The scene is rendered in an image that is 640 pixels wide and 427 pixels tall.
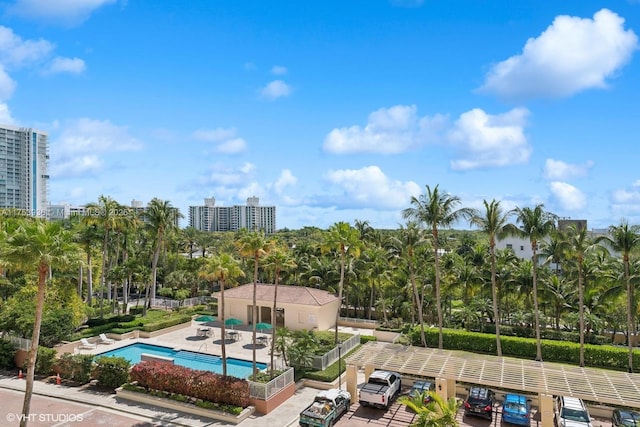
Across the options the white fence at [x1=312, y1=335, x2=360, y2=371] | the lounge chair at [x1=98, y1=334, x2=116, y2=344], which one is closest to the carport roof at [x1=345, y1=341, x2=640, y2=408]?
the white fence at [x1=312, y1=335, x2=360, y2=371]

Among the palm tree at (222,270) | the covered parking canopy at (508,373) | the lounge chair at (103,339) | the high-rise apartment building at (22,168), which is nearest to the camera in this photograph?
the covered parking canopy at (508,373)

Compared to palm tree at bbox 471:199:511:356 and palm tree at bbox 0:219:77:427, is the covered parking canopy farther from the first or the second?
palm tree at bbox 0:219:77:427

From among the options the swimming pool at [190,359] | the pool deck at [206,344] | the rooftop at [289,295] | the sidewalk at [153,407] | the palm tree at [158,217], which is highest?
the palm tree at [158,217]

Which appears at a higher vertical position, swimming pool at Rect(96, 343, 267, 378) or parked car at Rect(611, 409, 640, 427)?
parked car at Rect(611, 409, 640, 427)

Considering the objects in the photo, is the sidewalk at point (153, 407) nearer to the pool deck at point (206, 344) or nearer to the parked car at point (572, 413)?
the pool deck at point (206, 344)

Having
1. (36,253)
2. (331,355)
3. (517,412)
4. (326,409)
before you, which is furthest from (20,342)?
(517,412)

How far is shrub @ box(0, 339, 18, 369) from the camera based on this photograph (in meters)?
28.1

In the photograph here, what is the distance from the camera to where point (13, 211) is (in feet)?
144

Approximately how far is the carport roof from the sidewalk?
12.8 feet

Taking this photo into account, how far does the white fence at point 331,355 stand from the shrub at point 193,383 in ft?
21.0

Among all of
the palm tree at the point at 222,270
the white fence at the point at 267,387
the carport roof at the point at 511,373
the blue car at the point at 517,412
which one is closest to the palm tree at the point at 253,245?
the palm tree at the point at 222,270

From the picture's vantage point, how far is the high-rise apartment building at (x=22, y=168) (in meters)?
132

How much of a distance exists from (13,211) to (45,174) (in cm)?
12249

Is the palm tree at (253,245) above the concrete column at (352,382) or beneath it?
above
